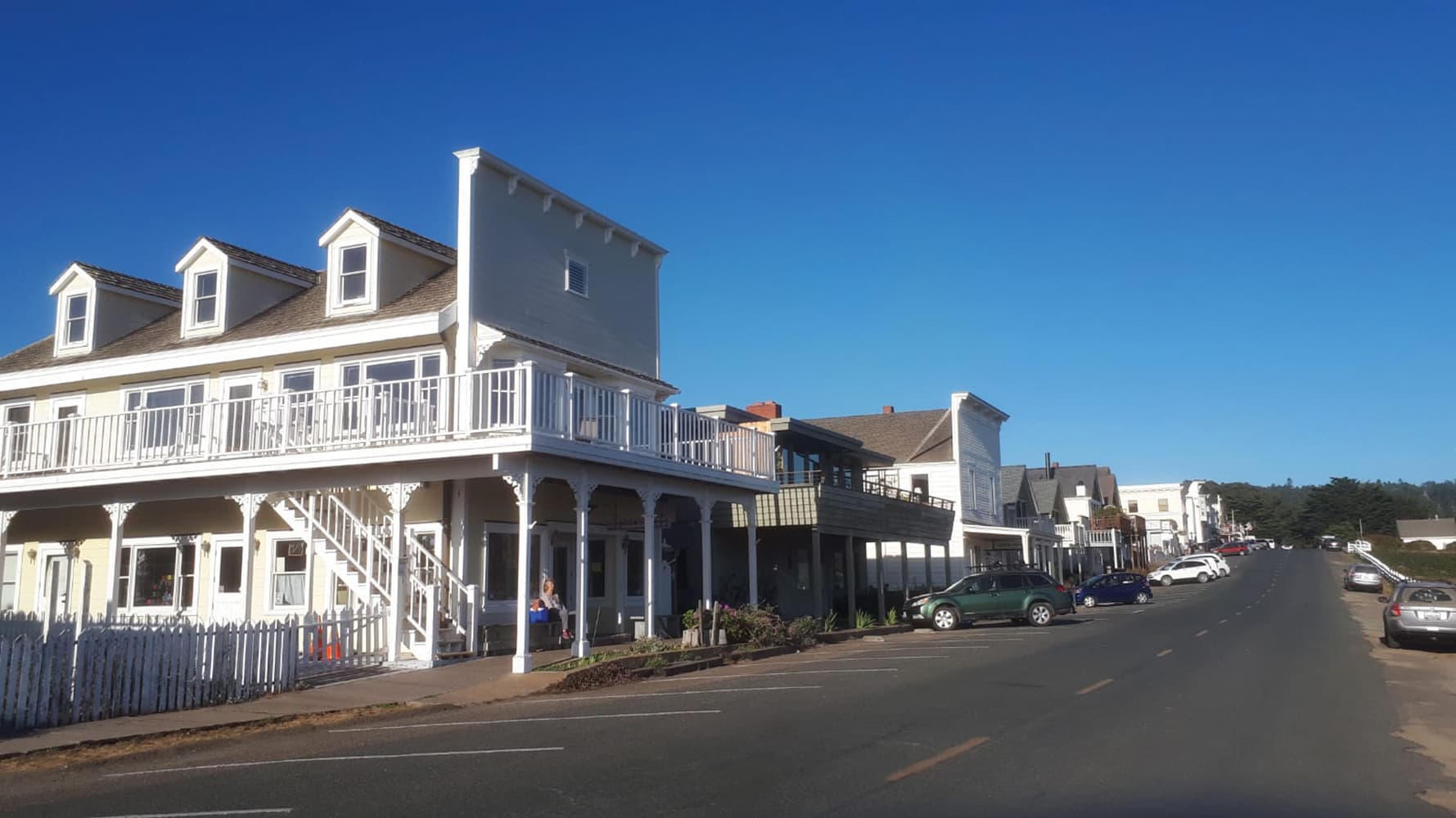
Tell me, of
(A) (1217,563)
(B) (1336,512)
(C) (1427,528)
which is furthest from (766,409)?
(B) (1336,512)

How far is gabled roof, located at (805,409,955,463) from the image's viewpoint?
169 ft

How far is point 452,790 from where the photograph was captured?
29.3 ft

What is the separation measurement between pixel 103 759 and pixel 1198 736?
11225 millimetres

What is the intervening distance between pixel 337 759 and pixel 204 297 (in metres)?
18.5

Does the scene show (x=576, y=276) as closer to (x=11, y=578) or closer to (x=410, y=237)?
(x=410, y=237)

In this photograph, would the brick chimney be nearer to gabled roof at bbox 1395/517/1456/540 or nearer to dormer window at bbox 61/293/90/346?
dormer window at bbox 61/293/90/346

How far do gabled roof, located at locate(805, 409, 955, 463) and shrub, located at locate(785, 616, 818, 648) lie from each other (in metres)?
24.7

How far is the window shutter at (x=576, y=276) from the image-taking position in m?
25.1

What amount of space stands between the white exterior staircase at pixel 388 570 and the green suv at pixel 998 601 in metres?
16.2

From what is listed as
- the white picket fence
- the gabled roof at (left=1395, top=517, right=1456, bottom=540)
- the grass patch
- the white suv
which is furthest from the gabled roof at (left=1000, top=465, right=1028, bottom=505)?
the gabled roof at (left=1395, top=517, right=1456, bottom=540)

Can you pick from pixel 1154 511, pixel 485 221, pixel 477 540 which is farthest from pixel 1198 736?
pixel 1154 511

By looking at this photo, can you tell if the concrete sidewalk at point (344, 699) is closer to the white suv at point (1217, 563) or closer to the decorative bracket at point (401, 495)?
the decorative bracket at point (401, 495)

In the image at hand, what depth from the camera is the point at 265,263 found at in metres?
26.7

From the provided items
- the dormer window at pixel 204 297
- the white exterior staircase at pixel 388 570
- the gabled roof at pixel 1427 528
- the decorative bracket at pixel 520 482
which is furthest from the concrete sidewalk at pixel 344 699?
the gabled roof at pixel 1427 528
